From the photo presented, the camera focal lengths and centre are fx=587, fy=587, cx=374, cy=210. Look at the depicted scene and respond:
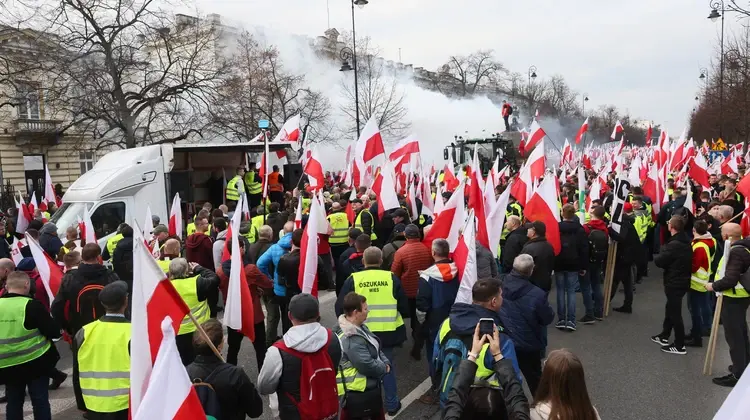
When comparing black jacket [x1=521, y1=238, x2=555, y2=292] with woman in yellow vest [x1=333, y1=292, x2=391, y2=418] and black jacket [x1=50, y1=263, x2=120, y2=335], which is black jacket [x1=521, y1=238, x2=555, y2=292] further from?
black jacket [x1=50, y1=263, x2=120, y2=335]

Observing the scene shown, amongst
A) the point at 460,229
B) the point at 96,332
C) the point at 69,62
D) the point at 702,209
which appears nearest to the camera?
the point at 96,332

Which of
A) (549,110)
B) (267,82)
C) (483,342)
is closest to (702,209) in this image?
(483,342)

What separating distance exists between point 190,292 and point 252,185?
36.3 ft

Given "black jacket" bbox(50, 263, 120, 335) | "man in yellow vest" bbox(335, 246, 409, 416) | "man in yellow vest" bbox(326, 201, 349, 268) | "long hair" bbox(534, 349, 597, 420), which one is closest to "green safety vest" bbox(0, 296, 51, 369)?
"black jacket" bbox(50, 263, 120, 335)

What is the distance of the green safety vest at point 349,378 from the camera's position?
4156mm

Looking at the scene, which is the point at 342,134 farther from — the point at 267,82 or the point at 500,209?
the point at 500,209

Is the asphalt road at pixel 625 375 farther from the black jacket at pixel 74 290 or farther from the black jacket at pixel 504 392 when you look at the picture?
the black jacket at pixel 504 392

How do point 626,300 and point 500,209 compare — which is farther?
point 626,300

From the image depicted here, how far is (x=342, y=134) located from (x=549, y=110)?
32996mm

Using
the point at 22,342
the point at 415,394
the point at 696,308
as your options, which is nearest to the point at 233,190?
the point at 415,394

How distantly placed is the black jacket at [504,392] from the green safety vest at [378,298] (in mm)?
2147

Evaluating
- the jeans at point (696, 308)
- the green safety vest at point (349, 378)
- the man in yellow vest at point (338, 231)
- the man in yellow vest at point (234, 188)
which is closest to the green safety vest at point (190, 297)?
the green safety vest at point (349, 378)

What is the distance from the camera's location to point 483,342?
10.7ft

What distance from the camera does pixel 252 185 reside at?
1616 centimetres
